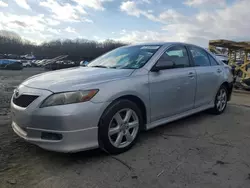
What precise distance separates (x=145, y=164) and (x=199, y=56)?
8.64 feet

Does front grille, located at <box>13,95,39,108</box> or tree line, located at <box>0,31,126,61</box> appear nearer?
front grille, located at <box>13,95,39,108</box>

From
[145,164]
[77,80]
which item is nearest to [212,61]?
[145,164]

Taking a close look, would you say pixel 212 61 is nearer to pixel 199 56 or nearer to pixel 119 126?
pixel 199 56

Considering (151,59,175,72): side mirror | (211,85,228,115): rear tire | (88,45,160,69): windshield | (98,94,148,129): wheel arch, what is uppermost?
(88,45,160,69): windshield

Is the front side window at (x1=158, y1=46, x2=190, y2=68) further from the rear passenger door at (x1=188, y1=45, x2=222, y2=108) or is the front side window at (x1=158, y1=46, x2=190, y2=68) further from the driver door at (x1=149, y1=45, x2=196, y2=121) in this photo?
the rear passenger door at (x1=188, y1=45, x2=222, y2=108)

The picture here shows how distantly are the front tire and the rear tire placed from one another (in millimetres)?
2426

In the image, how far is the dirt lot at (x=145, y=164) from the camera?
2281 mm

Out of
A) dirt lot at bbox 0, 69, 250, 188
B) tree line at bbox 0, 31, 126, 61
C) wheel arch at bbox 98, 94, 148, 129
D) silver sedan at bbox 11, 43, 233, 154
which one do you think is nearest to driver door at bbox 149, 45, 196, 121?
silver sedan at bbox 11, 43, 233, 154

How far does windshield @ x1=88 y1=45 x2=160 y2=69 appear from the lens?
10.9 ft

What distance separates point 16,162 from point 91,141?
36.6 inches

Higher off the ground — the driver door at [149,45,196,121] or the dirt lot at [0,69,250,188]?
the driver door at [149,45,196,121]

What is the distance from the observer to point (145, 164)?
2.65 m

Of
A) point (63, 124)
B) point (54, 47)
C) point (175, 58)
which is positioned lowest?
point (63, 124)

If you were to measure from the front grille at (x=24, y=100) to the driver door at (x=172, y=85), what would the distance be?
5.14ft
